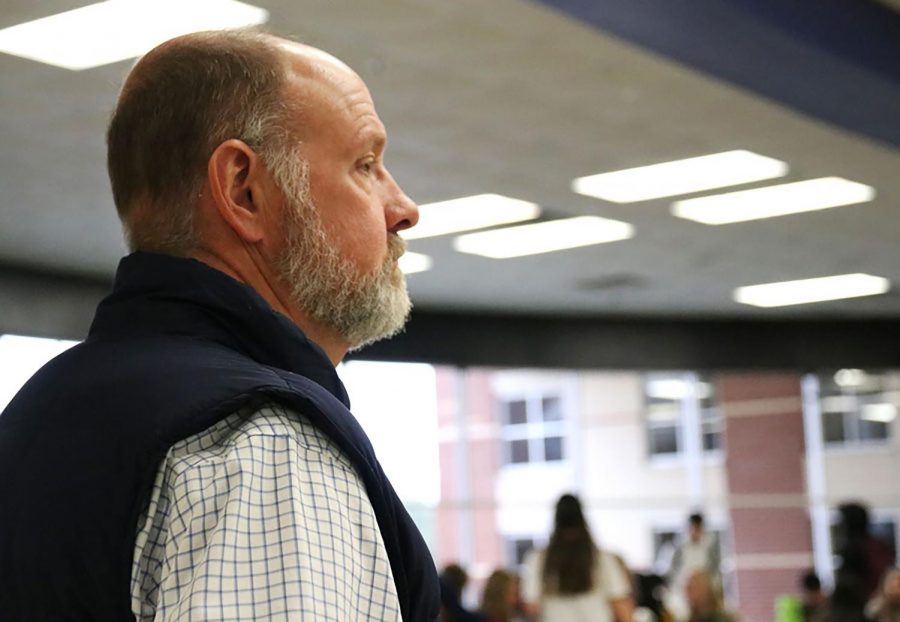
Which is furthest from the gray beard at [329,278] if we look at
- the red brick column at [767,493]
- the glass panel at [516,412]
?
the glass panel at [516,412]

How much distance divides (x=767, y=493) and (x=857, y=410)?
5.55 ft

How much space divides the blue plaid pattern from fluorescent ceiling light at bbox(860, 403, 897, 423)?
18622 millimetres

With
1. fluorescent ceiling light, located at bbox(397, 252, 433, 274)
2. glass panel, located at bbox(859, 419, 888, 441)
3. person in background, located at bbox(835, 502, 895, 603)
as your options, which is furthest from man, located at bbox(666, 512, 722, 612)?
glass panel, located at bbox(859, 419, 888, 441)

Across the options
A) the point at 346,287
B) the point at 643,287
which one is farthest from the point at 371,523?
the point at 643,287

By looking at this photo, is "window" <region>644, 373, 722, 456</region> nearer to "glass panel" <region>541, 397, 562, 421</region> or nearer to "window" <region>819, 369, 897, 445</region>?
"window" <region>819, 369, 897, 445</region>

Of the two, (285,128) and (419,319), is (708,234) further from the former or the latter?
(285,128)

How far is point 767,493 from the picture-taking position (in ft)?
60.3

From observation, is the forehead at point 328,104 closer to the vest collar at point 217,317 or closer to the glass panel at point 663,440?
the vest collar at point 217,317

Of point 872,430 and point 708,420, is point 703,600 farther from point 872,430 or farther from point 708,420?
point 708,420

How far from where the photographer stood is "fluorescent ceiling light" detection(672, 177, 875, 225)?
8.61 meters

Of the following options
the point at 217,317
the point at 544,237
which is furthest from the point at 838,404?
the point at 217,317

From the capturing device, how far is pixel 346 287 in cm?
111

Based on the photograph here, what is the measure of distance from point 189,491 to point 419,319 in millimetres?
11647

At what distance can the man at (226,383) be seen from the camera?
2.70 ft
